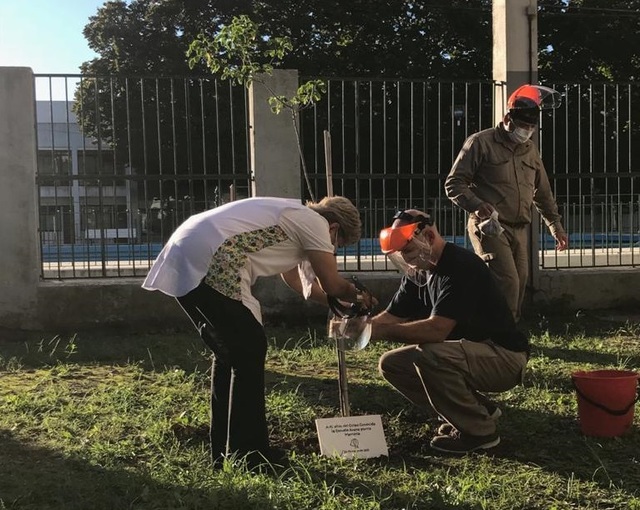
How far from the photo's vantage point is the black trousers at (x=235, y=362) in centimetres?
318

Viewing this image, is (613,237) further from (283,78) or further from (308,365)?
(308,365)

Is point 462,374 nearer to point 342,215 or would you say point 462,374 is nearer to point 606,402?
point 606,402

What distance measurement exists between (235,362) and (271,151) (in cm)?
422

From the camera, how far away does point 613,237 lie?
10.5 meters

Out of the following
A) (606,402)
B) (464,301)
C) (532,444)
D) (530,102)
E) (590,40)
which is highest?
(590,40)

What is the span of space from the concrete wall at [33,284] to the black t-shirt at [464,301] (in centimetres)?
348

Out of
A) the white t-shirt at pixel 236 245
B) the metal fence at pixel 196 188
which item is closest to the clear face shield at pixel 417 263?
the white t-shirt at pixel 236 245

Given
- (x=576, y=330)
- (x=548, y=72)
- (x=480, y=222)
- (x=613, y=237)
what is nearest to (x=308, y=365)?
(x=480, y=222)

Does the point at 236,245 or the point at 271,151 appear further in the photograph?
the point at 271,151

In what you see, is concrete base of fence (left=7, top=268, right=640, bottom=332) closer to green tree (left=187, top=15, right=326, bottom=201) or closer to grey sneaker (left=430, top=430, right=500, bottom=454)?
green tree (left=187, top=15, right=326, bottom=201)

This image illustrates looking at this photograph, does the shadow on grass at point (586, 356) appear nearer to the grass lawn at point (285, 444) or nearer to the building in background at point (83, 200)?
the grass lawn at point (285, 444)

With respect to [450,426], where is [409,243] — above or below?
above

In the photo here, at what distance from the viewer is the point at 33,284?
6867 mm

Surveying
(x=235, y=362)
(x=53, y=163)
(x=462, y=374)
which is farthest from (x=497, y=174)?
(x=53, y=163)
